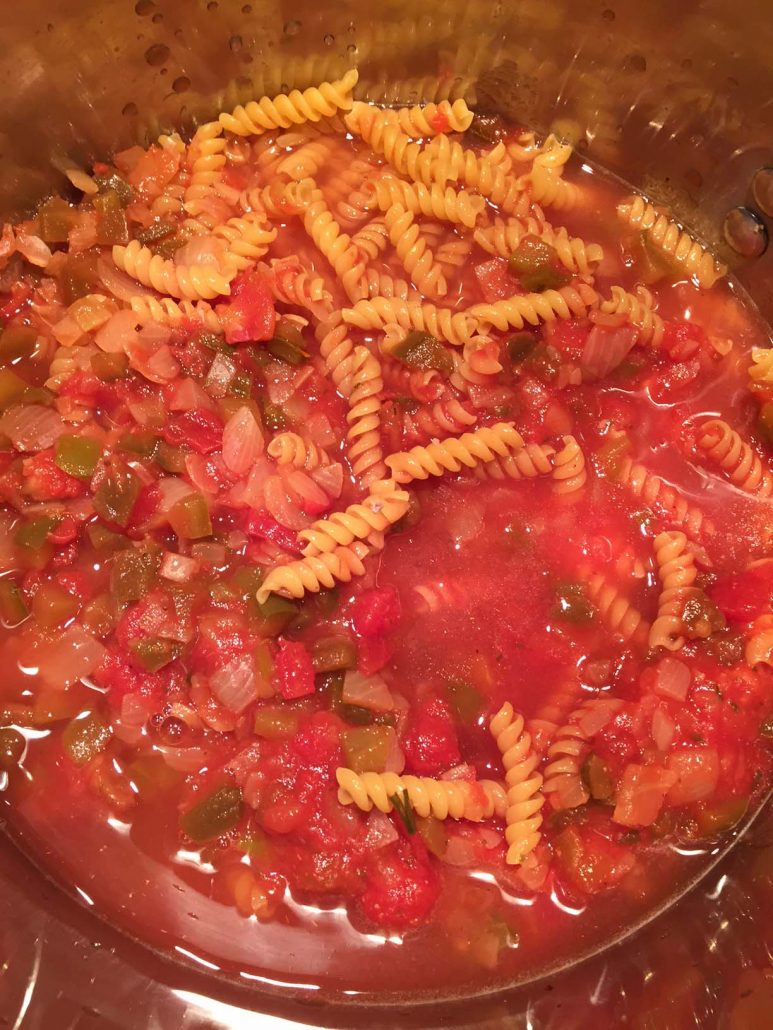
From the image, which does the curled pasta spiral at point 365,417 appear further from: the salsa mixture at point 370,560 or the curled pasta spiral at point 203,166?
the curled pasta spiral at point 203,166

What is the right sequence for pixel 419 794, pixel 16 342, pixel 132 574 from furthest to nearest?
pixel 16 342, pixel 132 574, pixel 419 794

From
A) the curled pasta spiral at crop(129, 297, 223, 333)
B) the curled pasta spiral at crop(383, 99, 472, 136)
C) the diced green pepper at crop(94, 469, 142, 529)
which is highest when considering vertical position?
the curled pasta spiral at crop(383, 99, 472, 136)

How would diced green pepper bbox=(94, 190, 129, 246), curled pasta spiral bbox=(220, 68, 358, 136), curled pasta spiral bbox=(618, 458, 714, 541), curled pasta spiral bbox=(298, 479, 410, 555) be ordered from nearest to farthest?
curled pasta spiral bbox=(298, 479, 410, 555) → curled pasta spiral bbox=(618, 458, 714, 541) → diced green pepper bbox=(94, 190, 129, 246) → curled pasta spiral bbox=(220, 68, 358, 136)

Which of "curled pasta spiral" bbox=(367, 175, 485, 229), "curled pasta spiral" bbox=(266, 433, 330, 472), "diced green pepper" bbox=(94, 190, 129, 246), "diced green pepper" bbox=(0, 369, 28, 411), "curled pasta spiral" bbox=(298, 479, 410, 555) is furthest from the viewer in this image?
"curled pasta spiral" bbox=(367, 175, 485, 229)

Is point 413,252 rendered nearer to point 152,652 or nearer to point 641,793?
point 152,652

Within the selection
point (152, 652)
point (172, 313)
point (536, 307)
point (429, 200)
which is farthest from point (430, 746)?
point (429, 200)

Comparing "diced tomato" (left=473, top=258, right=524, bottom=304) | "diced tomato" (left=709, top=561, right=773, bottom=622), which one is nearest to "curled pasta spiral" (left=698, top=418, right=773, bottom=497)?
"diced tomato" (left=709, top=561, right=773, bottom=622)

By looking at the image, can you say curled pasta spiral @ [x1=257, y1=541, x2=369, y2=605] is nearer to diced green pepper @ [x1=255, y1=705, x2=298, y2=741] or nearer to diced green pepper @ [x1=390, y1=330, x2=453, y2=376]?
diced green pepper @ [x1=255, y1=705, x2=298, y2=741]
